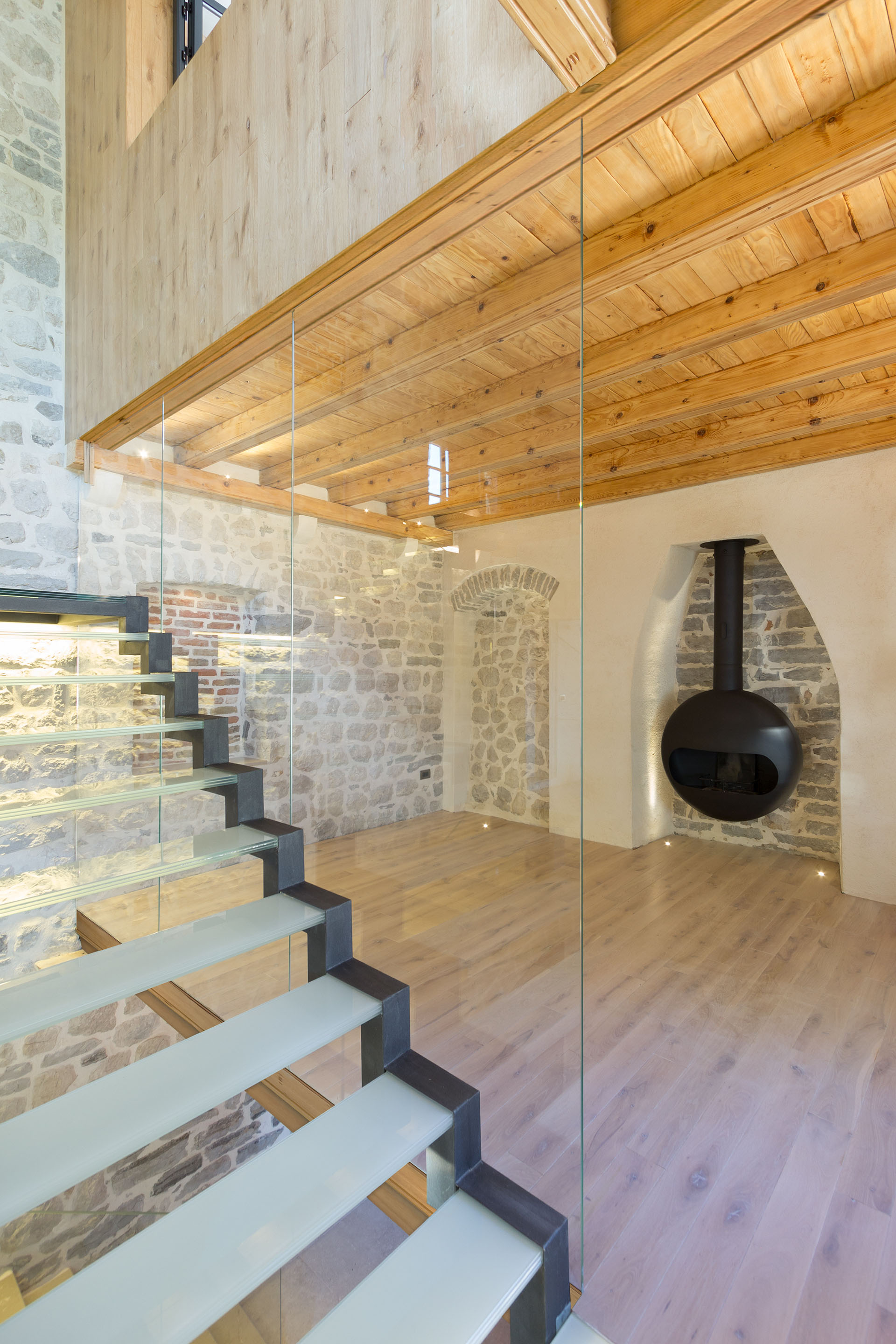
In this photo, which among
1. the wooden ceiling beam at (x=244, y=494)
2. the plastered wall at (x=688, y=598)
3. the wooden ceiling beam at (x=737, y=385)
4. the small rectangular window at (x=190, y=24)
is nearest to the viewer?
the wooden ceiling beam at (x=244, y=494)

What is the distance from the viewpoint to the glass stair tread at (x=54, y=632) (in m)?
2.83

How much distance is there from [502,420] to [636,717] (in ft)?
11.2

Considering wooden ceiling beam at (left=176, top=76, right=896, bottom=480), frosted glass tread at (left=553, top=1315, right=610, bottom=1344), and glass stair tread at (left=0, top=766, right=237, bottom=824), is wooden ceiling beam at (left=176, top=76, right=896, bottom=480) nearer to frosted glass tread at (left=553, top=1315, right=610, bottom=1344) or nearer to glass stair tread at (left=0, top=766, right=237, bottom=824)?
glass stair tread at (left=0, top=766, right=237, bottom=824)

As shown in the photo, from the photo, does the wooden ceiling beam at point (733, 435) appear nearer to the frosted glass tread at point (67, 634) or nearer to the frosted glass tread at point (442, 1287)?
the frosted glass tread at point (67, 634)

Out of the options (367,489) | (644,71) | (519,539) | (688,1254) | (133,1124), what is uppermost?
(644,71)

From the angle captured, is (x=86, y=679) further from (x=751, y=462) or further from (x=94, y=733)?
(x=751, y=462)

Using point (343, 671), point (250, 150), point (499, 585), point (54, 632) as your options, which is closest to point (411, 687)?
point (343, 671)

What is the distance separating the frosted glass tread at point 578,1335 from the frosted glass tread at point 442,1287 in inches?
6.3

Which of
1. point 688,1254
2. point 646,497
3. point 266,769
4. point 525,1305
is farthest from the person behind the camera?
point 646,497

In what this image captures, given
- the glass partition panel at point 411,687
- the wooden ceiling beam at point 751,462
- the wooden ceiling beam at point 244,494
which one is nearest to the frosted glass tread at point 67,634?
the glass partition panel at point 411,687

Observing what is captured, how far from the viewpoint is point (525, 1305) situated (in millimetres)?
1319

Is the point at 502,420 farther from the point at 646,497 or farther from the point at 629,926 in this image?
the point at 646,497

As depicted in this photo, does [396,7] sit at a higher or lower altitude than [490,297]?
higher

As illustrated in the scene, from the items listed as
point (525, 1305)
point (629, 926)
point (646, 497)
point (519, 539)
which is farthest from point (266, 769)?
point (646, 497)
